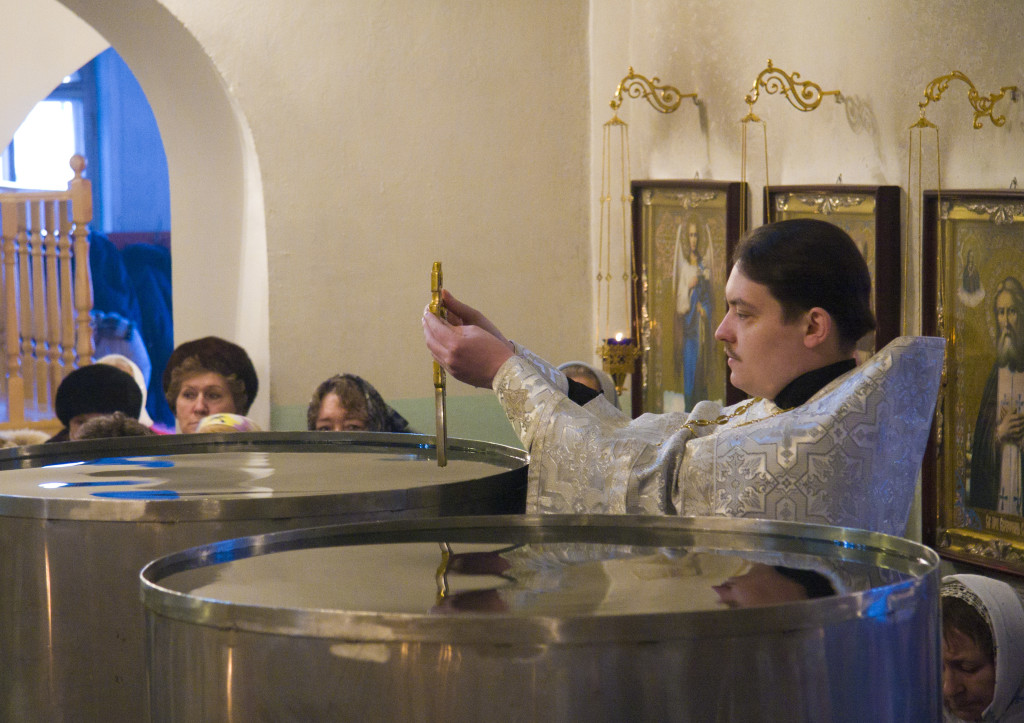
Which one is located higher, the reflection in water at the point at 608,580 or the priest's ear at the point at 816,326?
the priest's ear at the point at 816,326

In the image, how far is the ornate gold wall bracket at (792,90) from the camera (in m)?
3.12

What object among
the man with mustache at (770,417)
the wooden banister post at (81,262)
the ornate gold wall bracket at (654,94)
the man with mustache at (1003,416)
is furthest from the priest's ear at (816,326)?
the wooden banister post at (81,262)

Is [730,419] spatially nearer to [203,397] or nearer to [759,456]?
[759,456]

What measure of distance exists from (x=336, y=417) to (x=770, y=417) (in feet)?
Answer: 6.26

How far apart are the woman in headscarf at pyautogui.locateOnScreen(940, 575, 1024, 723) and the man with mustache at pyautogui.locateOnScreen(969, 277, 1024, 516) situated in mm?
514

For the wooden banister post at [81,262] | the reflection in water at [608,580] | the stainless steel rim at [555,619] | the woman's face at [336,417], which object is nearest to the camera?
the stainless steel rim at [555,619]

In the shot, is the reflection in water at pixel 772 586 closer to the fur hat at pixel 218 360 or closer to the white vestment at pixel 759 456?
the white vestment at pixel 759 456

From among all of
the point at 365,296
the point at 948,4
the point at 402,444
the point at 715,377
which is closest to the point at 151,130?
the point at 365,296

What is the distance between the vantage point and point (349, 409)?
3.28m

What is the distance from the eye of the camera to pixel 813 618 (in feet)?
2.47

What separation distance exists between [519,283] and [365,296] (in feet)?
1.66

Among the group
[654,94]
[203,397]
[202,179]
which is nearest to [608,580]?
[203,397]

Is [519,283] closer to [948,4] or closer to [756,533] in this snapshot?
[948,4]

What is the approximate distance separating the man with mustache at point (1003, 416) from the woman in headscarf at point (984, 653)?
51cm
